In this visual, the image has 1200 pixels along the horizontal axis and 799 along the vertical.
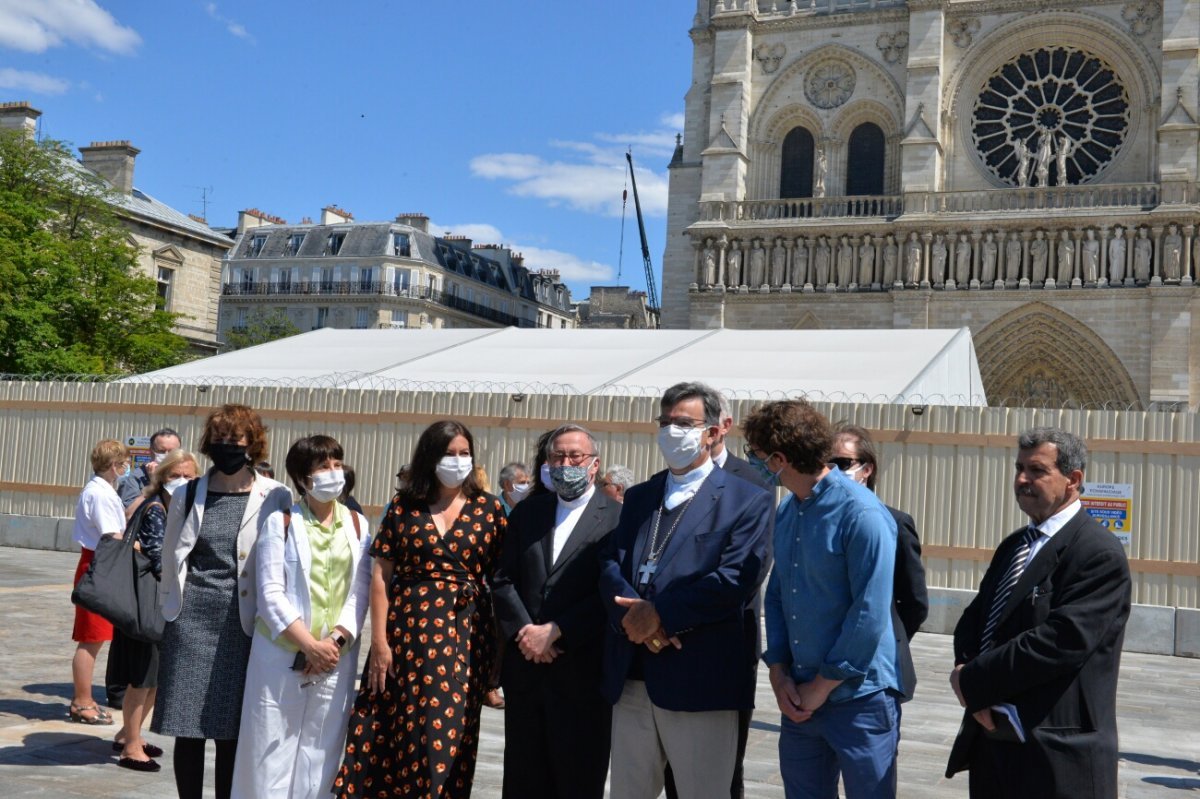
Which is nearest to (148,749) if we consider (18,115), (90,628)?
(90,628)

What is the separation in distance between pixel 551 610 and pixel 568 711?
14.2 inches

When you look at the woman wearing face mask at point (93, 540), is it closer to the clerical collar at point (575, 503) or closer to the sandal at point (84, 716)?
the sandal at point (84, 716)

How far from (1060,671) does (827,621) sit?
27.8 inches

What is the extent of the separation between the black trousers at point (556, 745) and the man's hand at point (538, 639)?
0.17 metres

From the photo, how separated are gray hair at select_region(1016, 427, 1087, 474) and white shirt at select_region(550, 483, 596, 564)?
1584mm

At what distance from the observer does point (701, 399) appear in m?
4.28

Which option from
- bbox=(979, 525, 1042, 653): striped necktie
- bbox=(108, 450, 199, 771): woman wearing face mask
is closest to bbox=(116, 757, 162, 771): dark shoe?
bbox=(108, 450, 199, 771): woman wearing face mask

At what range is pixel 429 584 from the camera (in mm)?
4453

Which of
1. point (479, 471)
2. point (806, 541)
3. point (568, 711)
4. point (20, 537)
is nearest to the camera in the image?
point (806, 541)

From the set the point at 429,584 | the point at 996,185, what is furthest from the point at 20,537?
the point at 996,185

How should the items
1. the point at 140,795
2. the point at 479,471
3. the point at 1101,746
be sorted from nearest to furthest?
the point at 1101,746 → the point at 140,795 → the point at 479,471

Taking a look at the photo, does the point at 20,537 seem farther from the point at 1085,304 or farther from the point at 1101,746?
the point at 1085,304

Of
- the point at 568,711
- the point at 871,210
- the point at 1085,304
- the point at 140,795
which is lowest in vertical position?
the point at 140,795

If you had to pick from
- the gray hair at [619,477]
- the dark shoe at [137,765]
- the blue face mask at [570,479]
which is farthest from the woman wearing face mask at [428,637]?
the gray hair at [619,477]
